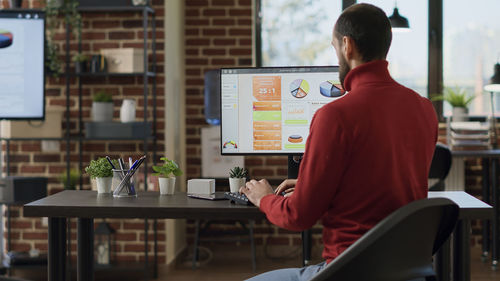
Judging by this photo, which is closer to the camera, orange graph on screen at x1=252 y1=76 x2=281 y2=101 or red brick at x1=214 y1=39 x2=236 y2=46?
orange graph on screen at x1=252 y1=76 x2=281 y2=101

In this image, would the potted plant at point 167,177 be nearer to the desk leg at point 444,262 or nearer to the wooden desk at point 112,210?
the wooden desk at point 112,210

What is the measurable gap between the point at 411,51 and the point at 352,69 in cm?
349

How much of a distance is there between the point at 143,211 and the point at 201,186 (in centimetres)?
35

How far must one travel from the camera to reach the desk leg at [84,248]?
231cm

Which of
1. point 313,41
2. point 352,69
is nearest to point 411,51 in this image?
point 313,41

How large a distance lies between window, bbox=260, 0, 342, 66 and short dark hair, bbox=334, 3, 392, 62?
336 cm

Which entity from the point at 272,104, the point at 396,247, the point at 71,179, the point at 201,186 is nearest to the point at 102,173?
the point at 201,186

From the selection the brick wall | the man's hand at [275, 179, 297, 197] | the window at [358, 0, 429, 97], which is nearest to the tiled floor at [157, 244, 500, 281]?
the brick wall

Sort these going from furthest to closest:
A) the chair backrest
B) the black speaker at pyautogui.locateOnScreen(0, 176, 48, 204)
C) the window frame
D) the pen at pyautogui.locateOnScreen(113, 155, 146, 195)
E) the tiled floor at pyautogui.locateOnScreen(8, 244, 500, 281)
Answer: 1. the window frame
2. the tiled floor at pyautogui.locateOnScreen(8, 244, 500, 281)
3. the black speaker at pyautogui.locateOnScreen(0, 176, 48, 204)
4. the pen at pyautogui.locateOnScreen(113, 155, 146, 195)
5. the chair backrest

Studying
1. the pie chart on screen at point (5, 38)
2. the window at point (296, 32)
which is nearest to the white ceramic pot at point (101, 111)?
the pie chart on screen at point (5, 38)

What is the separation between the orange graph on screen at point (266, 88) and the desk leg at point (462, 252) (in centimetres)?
79

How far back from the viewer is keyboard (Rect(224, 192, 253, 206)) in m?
2.00

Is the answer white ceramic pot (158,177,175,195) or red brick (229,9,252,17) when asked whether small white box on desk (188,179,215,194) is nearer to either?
white ceramic pot (158,177,175,195)

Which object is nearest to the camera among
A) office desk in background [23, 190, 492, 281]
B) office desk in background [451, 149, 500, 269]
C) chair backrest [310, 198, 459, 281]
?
chair backrest [310, 198, 459, 281]
